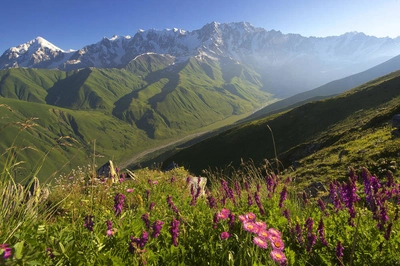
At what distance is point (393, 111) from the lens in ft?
110

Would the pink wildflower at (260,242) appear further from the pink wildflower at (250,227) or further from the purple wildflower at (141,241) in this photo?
the purple wildflower at (141,241)

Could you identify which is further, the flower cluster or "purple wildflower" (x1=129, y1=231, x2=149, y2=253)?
"purple wildflower" (x1=129, y1=231, x2=149, y2=253)

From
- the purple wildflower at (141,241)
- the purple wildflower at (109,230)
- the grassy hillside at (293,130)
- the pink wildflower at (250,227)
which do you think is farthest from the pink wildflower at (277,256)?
the grassy hillside at (293,130)

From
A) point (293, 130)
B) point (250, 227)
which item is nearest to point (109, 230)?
point (250, 227)

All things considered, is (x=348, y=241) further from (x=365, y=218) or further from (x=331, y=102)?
(x=331, y=102)

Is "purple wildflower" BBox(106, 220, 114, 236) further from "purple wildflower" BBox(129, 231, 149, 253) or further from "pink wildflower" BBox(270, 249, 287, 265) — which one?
"pink wildflower" BBox(270, 249, 287, 265)

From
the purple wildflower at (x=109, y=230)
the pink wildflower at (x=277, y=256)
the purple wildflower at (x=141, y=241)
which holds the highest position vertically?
the purple wildflower at (x=109, y=230)

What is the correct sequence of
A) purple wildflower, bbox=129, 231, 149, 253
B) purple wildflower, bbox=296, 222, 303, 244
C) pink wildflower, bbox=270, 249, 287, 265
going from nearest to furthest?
pink wildflower, bbox=270, 249, 287, 265 < purple wildflower, bbox=129, 231, 149, 253 < purple wildflower, bbox=296, 222, 303, 244

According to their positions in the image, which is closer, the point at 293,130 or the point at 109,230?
the point at 109,230

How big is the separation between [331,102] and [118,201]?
90.0m

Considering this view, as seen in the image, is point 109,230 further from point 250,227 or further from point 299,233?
point 299,233

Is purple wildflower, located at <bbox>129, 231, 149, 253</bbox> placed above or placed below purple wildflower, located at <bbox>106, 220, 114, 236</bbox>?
below

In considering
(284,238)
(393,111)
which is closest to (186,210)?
(284,238)

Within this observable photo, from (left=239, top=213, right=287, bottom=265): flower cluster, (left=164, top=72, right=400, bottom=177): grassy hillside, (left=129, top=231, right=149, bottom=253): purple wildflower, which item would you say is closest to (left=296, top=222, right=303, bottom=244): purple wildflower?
(left=239, top=213, right=287, bottom=265): flower cluster
